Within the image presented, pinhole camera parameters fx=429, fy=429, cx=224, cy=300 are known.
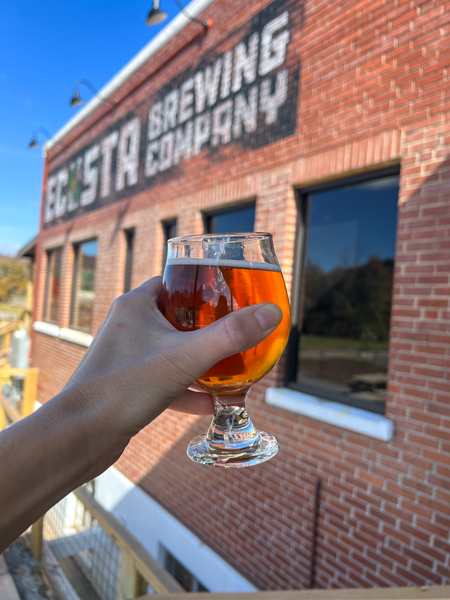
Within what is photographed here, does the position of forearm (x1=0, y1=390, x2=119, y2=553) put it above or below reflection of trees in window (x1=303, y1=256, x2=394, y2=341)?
below

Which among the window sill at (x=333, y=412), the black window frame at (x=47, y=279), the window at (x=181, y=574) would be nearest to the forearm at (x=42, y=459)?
the window sill at (x=333, y=412)

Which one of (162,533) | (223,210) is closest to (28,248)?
(223,210)

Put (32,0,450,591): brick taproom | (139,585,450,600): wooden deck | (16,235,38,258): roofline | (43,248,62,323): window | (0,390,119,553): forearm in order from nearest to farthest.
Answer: (0,390,119,553): forearm < (139,585,450,600): wooden deck < (32,0,450,591): brick taproom < (43,248,62,323): window < (16,235,38,258): roofline

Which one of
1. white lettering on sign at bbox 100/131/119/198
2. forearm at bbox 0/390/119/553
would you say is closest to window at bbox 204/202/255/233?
white lettering on sign at bbox 100/131/119/198

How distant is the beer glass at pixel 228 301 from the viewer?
85 centimetres

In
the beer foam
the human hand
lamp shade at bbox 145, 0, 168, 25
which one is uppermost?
lamp shade at bbox 145, 0, 168, 25

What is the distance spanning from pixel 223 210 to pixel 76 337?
4.69 metres

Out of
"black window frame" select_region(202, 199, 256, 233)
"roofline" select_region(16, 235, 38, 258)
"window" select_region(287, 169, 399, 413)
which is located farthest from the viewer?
"roofline" select_region(16, 235, 38, 258)

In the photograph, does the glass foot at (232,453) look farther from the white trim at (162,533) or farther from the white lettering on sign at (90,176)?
the white lettering on sign at (90,176)

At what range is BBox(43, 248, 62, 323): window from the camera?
406 inches

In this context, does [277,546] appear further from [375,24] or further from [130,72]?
[130,72]

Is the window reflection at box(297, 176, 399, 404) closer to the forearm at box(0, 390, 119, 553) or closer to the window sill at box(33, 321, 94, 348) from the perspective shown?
the forearm at box(0, 390, 119, 553)

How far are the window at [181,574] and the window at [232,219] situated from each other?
404cm

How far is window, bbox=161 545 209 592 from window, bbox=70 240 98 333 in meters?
4.18
